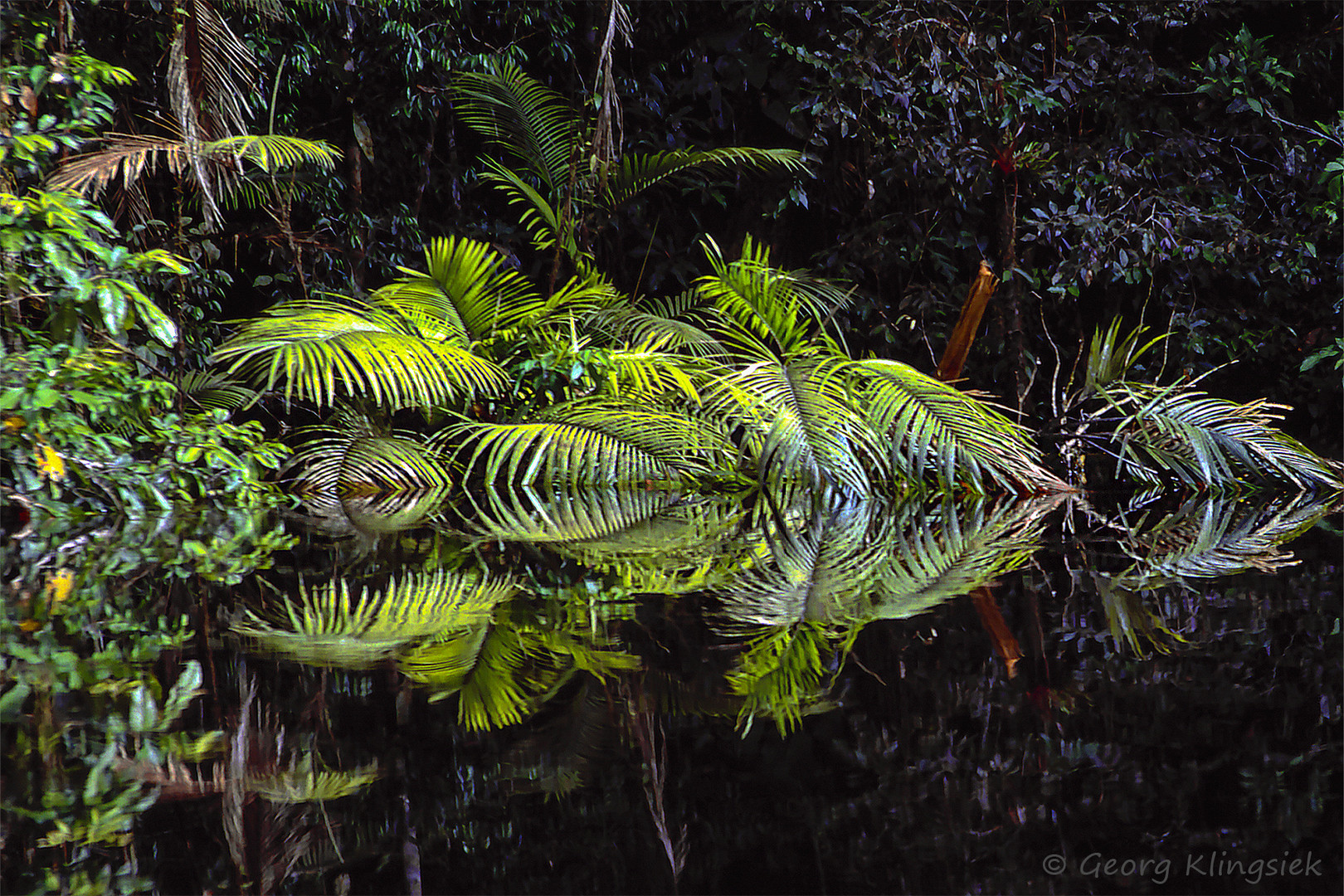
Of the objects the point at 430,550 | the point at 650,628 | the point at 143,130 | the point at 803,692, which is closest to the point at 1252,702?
the point at 803,692

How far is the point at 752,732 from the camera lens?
43.6 inches

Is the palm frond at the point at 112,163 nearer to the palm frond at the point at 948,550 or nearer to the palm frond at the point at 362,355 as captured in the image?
the palm frond at the point at 362,355

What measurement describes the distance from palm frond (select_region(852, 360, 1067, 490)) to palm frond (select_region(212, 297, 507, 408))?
1.63 m

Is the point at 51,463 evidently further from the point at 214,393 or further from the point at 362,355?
the point at 214,393

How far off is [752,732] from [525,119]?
4663 millimetres

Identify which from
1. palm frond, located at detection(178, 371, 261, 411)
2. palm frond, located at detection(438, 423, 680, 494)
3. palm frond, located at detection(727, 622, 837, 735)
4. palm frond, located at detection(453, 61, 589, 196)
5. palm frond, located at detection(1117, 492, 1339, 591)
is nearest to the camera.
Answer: palm frond, located at detection(727, 622, 837, 735)

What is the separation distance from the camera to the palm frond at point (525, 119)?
507 centimetres

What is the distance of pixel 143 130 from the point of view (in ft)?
16.5

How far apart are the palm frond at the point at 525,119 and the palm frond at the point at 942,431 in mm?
2218

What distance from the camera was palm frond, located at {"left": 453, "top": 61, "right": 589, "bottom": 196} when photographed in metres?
5.07

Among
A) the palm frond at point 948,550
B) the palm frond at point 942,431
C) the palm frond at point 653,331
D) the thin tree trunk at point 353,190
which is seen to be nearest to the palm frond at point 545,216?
the palm frond at point 653,331

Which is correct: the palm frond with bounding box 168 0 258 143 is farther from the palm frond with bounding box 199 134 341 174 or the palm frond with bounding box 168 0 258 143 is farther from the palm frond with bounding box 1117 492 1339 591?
the palm frond with bounding box 1117 492 1339 591

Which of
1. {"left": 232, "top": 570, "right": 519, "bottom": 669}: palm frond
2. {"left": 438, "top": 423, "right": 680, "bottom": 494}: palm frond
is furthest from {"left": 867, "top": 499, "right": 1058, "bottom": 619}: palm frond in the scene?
{"left": 438, "top": 423, "right": 680, "bottom": 494}: palm frond

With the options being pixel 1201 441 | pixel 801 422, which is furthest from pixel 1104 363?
pixel 801 422
